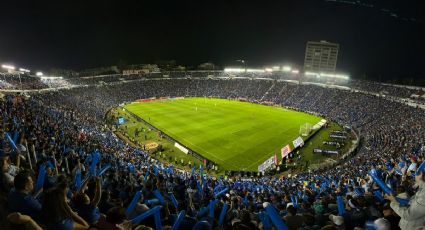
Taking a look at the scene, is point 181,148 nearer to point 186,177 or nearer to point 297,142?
point 186,177

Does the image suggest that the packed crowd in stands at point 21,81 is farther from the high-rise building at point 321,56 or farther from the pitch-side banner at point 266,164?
the high-rise building at point 321,56

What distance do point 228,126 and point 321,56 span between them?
131473 millimetres

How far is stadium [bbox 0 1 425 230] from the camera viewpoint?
184 inches

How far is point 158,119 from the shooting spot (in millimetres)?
52125

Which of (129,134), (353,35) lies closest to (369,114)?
(129,134)

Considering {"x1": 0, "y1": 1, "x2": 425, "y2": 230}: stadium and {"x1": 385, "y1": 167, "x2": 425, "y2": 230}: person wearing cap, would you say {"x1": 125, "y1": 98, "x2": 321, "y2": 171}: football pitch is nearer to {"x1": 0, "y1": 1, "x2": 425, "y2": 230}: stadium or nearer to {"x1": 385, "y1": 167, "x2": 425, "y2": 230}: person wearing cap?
{"x1": 0, "y1": 1, "x2": 425, "y2": 230}: stadium

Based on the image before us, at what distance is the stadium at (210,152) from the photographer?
4680 mm

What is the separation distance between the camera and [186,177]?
20156mm

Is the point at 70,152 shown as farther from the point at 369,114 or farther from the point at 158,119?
the point at 369,114

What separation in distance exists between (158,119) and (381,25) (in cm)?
11663

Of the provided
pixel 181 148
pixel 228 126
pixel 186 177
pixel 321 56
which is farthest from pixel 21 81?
pixel 321 56

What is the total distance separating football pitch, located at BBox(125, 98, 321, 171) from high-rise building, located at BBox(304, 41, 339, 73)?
103617 mm

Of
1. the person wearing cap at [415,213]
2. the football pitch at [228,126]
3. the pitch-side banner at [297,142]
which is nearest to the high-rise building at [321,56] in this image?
the football pitch at [228,126]

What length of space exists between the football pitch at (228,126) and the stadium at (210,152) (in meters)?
0.32
